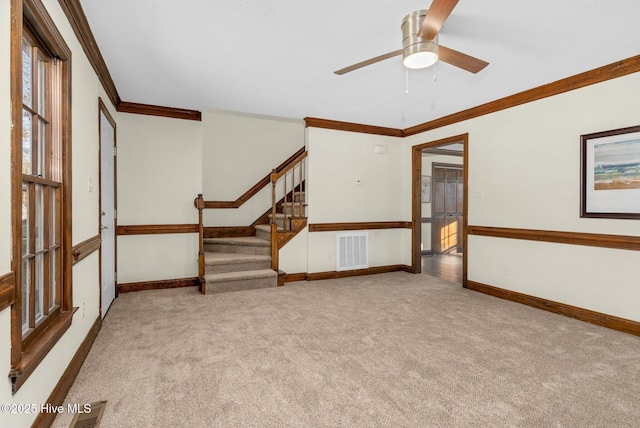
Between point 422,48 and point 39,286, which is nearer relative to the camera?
point 39,286

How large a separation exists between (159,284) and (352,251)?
2.77m

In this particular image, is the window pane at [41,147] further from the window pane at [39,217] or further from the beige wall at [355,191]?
the beige wall at [355,191]

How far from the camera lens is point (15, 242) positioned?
133 centimetres

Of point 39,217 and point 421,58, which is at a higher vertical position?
point 421,58

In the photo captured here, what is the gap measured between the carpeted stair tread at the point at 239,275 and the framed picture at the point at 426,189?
14.7ft

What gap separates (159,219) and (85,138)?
1.92 meters

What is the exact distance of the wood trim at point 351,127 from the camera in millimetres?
4855

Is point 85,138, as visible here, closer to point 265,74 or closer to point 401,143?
point 265,74

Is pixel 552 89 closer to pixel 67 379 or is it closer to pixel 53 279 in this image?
pixel 53 279

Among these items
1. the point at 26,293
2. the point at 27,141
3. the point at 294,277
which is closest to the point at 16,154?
the point at 27,141

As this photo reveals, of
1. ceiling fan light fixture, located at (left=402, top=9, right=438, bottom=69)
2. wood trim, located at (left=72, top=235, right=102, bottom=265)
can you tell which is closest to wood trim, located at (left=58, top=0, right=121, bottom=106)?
wood trim, located at (left=72, top=235, right=102, bottom=265)

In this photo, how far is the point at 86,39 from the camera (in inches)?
94.7

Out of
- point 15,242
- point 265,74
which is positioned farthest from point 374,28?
point 15,242

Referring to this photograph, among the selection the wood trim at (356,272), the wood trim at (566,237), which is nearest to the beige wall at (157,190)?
the wood trim at (356,272)
